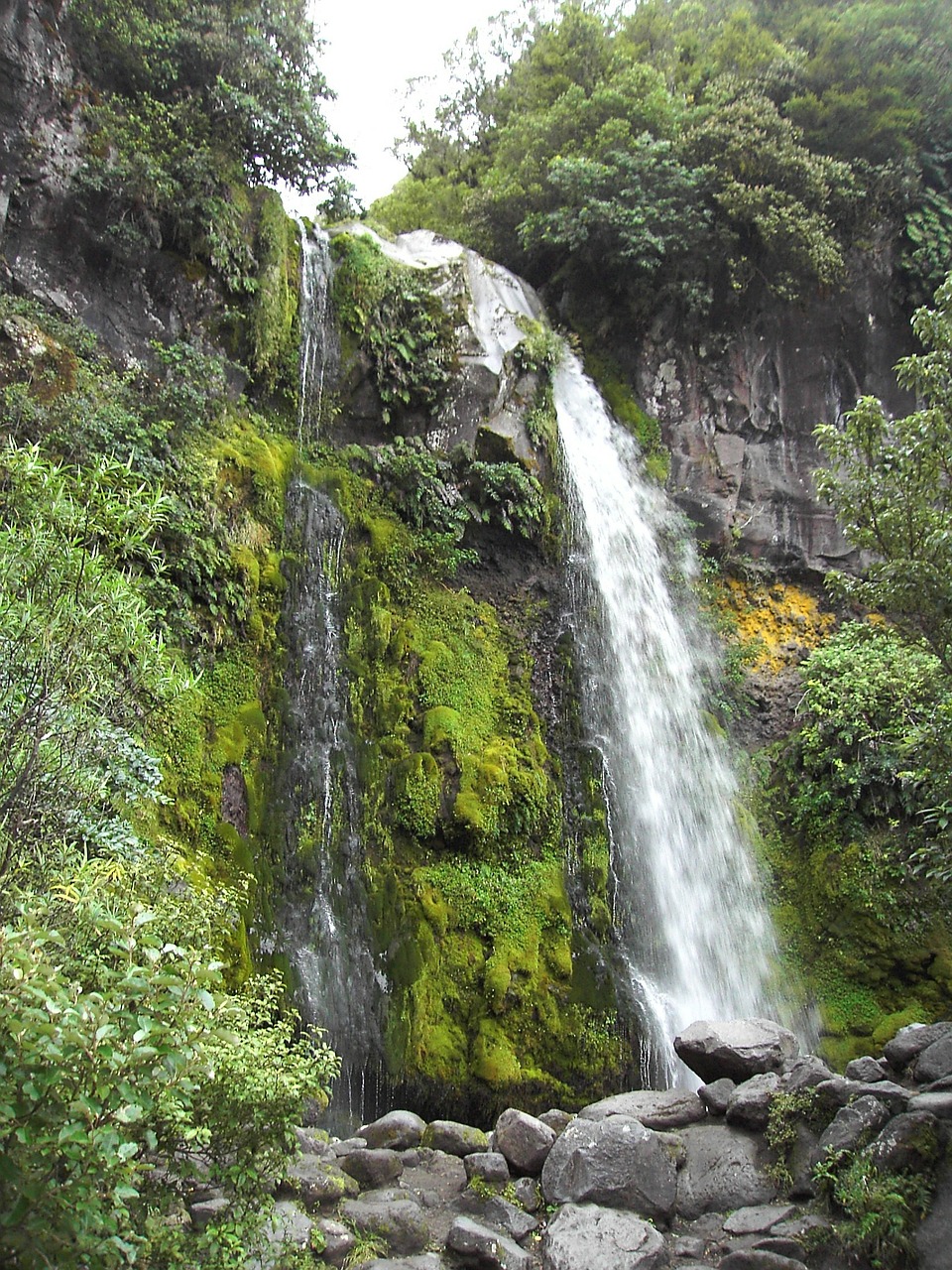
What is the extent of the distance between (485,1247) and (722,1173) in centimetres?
167

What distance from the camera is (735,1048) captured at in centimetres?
630

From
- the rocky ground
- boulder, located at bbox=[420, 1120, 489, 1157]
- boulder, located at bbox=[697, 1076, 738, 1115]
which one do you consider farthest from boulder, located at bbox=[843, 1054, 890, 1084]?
boulder, located at bbox=[420, 1120, 489, 1157]

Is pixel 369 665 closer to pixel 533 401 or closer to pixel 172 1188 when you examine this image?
pixel 533 401

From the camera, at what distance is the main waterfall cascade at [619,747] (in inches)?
300

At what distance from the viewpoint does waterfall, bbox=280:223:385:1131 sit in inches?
275

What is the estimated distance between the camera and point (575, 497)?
11953 millimetres

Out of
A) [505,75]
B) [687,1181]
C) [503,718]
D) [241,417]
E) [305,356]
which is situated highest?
[505,75]

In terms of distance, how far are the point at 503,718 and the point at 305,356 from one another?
538cm

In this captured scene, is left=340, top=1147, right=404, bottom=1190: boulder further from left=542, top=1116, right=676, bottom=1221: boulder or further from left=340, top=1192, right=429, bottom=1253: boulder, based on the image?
left=542, top=1116, right=676, bottom=1221: boulder

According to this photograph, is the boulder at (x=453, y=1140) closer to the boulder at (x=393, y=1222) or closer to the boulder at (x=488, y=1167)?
the boulder at (x=488, y=1167)

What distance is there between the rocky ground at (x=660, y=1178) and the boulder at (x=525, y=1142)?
0.01 meters

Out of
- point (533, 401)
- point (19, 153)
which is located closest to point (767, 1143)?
point (533, 401)

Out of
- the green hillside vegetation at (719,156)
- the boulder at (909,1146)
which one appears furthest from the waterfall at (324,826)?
the green hillside vegetation at (719,156)

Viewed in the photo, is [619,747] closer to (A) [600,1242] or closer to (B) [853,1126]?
(B) [853,1126]
